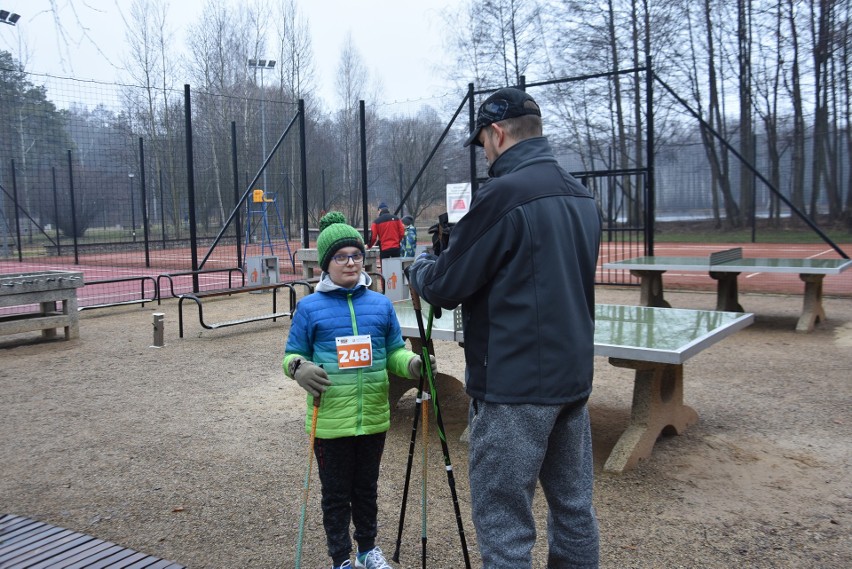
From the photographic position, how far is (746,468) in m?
4.43

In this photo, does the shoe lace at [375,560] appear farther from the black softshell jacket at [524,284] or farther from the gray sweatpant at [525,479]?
the black softshell jacket at [524,284]

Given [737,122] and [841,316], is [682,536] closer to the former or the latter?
[841,316]

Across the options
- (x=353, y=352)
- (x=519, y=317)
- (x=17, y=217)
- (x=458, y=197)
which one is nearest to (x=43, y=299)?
(x=458, y=197)

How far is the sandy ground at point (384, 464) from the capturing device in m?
3.53

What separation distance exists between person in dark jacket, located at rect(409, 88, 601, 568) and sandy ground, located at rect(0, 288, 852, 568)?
3.58 ft

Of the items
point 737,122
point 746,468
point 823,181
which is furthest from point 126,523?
point 737,122

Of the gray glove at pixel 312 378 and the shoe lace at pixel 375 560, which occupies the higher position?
the gray glove at pixel 312 378

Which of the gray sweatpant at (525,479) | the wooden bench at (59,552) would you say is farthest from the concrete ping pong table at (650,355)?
the wooden bench at (59,552)

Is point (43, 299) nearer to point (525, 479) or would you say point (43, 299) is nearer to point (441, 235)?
point (441, 235)

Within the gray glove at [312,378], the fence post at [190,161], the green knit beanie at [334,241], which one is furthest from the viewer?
the fence post at [190,161]

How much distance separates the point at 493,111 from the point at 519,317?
28.4 inches

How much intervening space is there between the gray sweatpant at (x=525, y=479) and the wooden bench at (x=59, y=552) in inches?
50.8

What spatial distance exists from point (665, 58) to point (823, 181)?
22.0 feet

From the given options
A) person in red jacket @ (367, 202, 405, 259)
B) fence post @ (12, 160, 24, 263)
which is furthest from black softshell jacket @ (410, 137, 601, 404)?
fence post @ (12, 160, 24, 263)
